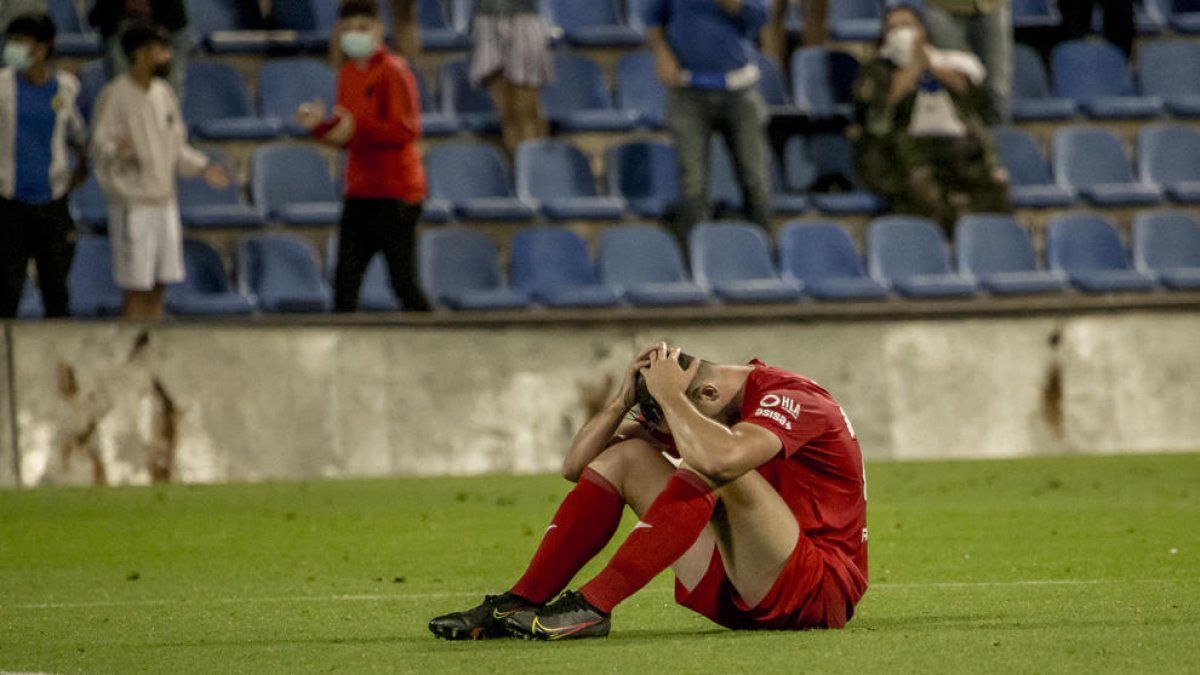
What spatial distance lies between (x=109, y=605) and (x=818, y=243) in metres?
8.03

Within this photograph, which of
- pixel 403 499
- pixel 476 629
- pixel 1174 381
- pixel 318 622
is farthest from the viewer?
pixel 1174 381

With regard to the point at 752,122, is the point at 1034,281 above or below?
below

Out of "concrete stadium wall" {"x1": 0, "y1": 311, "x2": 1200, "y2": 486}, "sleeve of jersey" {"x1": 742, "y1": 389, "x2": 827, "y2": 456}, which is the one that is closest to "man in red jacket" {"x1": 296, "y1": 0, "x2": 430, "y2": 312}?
"concrete stadium wall" {"x1": 0, "y1": 311, "x2": 1200, "y2": 486}

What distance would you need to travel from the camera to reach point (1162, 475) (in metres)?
13.1

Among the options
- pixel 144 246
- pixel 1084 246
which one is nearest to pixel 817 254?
pixel 1084 246

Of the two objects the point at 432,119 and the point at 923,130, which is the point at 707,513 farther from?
the point at 432,119

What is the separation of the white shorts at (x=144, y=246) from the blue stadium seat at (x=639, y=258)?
2.90 metres

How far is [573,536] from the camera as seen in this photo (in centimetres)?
616

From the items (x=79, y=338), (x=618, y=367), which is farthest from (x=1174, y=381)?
(x=79, y=338)

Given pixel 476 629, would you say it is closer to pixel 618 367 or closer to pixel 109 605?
pixel 109 605

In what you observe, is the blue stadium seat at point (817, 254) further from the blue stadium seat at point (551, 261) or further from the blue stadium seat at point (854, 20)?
the blue stadium seat at point (854, 20)

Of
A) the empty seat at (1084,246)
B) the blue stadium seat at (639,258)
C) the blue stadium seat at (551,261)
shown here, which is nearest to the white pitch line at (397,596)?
the blue stadium seat at (639,258)

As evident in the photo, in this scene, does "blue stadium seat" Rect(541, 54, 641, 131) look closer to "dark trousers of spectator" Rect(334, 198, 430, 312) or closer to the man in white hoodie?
"dark trousers of spectator" Rect(334, 198, 430, 312)

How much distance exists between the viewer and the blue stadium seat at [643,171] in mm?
15445
